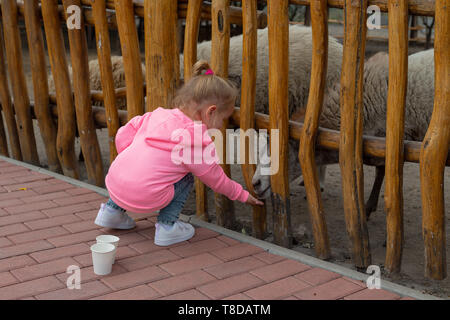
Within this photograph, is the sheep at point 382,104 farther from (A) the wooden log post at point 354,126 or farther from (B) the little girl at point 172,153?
(B) the little girl at point 172,153

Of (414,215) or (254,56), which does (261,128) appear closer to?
(254,56)

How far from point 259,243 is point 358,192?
0.63 m

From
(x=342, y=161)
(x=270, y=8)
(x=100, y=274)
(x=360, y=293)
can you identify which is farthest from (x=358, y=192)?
(x=100, y=274)

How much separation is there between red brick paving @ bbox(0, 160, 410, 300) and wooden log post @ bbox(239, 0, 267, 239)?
437 mm

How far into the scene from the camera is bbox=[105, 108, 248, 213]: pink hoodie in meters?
3.07

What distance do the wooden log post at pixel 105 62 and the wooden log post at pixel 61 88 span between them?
0.49m

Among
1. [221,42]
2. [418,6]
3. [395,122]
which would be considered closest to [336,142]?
[395,122]

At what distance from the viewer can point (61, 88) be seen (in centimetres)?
465

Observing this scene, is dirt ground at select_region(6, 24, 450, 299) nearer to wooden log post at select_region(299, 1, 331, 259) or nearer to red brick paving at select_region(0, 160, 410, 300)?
wooden log post at select_region(299, 1, 331, 259)

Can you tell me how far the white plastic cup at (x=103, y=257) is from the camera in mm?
2760

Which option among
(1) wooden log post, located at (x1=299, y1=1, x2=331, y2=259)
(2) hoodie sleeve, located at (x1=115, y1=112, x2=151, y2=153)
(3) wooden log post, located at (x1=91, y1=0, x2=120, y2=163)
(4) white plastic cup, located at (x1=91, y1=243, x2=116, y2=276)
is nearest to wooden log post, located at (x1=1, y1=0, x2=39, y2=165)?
(3) wooden log post, located at (x1=91, y1=0, x2=120, y2=163)

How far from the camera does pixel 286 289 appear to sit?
107 inches

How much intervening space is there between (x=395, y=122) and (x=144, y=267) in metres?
1.51
